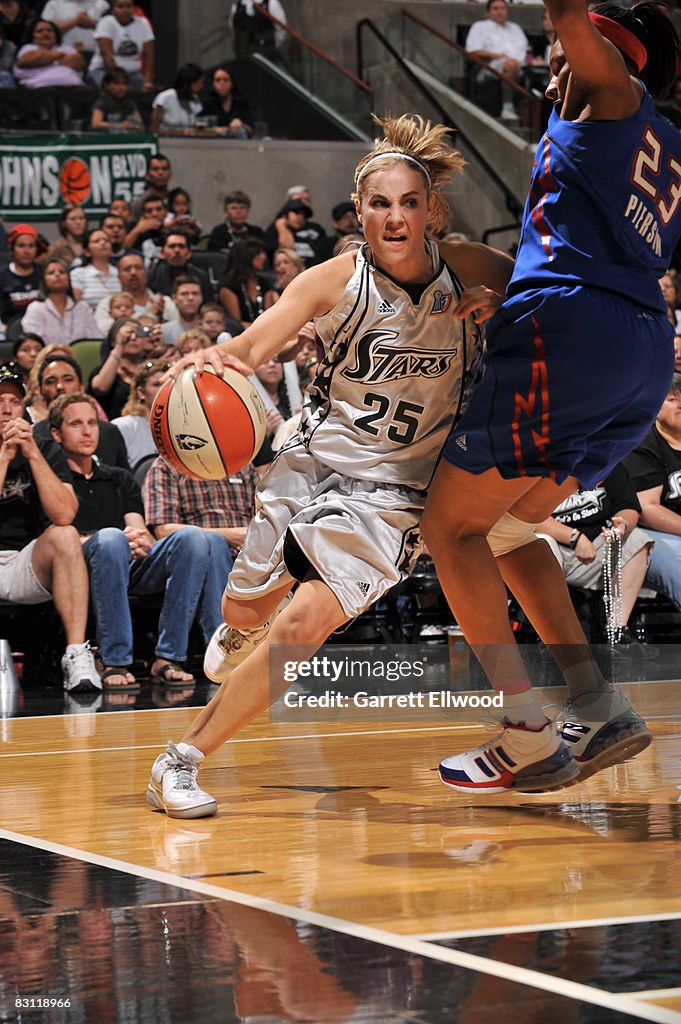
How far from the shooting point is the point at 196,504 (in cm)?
765

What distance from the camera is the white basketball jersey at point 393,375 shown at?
379cm

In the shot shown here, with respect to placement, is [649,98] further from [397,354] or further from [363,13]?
[363,13]

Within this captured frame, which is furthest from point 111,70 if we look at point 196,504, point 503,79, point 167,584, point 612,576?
point 612,576

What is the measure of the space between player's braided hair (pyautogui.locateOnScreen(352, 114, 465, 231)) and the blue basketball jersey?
39cm

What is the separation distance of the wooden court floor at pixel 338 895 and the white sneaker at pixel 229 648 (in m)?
0.31

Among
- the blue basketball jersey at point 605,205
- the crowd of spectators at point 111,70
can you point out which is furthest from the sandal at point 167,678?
the crowd of spectators at point 111,70

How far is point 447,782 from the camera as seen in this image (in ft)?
12.8

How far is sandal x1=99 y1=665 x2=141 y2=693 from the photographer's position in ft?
22.7

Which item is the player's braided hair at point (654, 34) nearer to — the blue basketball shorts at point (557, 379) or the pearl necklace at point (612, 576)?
the blue basketball shorts at point (557, 379)

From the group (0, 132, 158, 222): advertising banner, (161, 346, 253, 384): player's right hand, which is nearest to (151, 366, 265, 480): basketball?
(161, 346, 253, 384): player's right hand

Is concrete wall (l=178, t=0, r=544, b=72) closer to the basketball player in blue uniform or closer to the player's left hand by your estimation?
the player's left hand

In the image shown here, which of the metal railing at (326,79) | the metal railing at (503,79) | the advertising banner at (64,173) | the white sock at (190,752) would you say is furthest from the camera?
the metal railing at (326,79)

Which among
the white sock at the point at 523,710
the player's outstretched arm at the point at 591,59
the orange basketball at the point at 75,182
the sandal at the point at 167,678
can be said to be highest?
the orange basketball at the point at 75,182

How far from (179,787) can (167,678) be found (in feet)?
11.5
